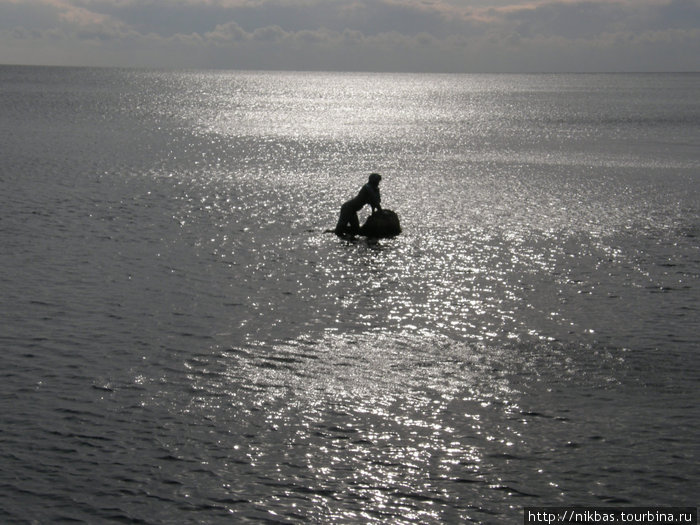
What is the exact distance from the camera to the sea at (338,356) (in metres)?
12.6

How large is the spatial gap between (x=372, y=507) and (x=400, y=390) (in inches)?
176

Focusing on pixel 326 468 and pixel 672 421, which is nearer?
pixel 326 468

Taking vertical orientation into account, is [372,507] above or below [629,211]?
below

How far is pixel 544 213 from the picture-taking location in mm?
37438

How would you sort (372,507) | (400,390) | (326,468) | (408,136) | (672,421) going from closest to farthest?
(372,507) → (326,468) → (672,421) → (400,390) → (408,136)

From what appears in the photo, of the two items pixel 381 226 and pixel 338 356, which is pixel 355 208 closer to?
pixel 381 226

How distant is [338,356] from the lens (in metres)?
18.3

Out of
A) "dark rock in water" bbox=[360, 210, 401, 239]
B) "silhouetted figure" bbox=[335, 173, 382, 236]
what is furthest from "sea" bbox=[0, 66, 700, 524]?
"silhouetted figure" bbox=[335, 173, 382, 236]

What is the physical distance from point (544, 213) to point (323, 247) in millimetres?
12030

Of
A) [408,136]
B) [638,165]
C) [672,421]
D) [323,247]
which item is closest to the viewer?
[672,421]

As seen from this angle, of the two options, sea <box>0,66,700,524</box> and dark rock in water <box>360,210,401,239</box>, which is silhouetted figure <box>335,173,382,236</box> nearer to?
dark rock in water <box>360,210,401,239</box>

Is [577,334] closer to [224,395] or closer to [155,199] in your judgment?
[224,395]

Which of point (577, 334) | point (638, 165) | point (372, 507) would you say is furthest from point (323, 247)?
point (638, 165)

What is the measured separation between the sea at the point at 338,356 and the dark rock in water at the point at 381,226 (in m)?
0.45
